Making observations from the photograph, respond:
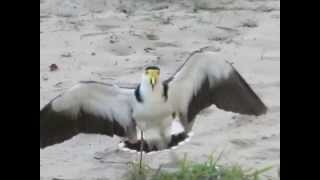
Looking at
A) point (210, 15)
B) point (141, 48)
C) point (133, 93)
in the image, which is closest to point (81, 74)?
point (141, 48)

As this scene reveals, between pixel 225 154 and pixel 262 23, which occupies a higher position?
pixel 262 23

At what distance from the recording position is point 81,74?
10.7ft

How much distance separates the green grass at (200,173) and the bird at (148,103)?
0.32 ft

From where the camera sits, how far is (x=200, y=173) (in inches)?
110

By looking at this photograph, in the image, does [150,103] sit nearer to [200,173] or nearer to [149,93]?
[149,93]

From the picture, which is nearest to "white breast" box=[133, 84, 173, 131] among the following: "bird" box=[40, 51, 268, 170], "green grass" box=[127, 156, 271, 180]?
"bird" box=[40, 51, 268, 170]

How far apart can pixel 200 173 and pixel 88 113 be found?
18.1 inches

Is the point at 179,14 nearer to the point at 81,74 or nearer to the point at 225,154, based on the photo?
the point at 81,74

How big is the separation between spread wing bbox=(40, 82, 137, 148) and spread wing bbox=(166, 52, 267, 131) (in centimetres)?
18

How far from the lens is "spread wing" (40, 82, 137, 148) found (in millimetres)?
2715

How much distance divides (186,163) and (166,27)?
3.29 feet

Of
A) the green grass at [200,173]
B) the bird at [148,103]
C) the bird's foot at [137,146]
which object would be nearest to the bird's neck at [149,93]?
the bird at [148,103]

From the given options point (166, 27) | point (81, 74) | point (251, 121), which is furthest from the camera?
point (166, 27)

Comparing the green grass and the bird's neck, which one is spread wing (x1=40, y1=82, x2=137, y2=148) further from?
the green grass
